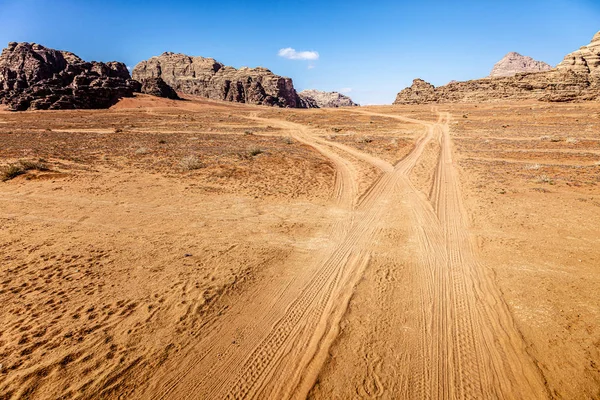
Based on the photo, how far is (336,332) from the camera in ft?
19.0

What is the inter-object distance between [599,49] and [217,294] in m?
131

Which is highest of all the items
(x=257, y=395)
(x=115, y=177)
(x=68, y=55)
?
(x=68, y=55)

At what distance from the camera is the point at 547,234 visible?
9.94m

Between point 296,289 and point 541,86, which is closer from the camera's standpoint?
point 296,289

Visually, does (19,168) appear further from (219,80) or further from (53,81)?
(219,80)

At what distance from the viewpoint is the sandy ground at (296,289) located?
4.81 metres

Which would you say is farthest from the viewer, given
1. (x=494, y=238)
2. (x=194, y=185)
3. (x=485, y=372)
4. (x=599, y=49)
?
(x=599, y=49)

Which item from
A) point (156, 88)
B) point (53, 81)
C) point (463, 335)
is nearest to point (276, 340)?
point (463, 335)

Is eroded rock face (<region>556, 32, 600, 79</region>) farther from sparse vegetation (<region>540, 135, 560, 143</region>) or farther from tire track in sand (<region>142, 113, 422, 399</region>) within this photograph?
tire track in sand (<region>142, 113, 422, 399</region>)

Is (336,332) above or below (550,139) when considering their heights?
below

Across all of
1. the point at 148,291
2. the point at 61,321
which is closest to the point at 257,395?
the point at 148,291

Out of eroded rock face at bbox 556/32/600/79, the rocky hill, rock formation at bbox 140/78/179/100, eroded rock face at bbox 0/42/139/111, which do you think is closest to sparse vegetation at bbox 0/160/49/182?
eroded rock face at bbox 0/42/139/111

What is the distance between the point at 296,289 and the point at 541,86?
10526 centimetres

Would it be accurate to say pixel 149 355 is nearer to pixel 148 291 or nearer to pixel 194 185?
pixel 148 291
